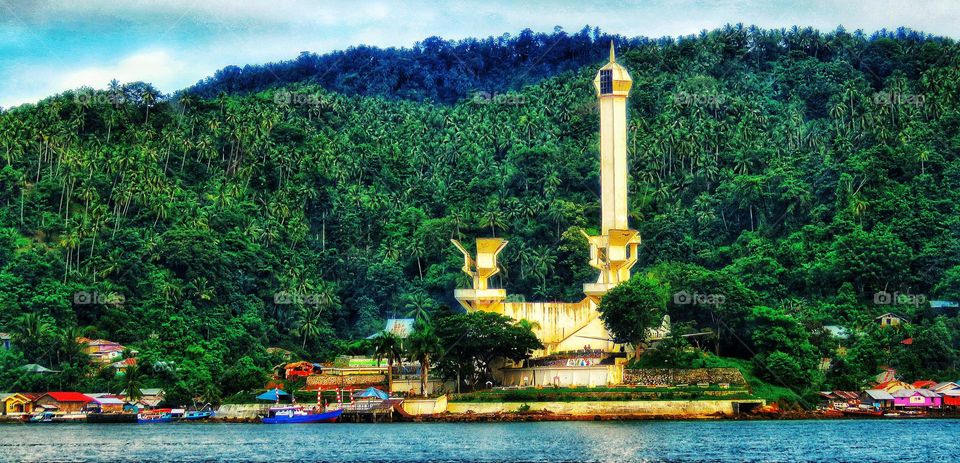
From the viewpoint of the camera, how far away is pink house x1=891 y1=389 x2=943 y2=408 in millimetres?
101125

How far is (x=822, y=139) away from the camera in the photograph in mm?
147000

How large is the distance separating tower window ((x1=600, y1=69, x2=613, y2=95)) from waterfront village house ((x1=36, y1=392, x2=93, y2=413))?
3844 centimetres

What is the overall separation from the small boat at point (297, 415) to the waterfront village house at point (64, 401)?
1251 cm

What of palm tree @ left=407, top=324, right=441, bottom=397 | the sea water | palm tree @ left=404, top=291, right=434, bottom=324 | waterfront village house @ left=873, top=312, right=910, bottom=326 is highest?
palm tree @ left=404, top=291, right=434, bottom=324

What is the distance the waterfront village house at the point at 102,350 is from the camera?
373 feet

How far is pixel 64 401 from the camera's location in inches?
4163

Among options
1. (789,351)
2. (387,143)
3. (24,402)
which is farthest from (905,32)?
(24,402)

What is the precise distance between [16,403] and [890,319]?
57.0 m

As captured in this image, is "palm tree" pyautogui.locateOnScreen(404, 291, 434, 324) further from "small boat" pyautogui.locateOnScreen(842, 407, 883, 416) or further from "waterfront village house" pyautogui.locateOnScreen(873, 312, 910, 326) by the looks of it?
"small boat" pyautogui.locateOnScreen(842, 407, 883, 416)

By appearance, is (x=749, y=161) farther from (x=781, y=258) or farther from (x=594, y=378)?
(x=594, y=378)

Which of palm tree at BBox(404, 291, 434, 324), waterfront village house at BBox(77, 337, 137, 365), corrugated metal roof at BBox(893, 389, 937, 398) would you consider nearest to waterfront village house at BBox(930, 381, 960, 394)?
corrugated metal roof at BBox(893, 389, 937, 398)

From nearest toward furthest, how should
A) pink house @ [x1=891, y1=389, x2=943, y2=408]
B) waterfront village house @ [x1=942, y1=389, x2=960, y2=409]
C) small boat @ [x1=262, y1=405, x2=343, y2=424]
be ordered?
small boat @ [x1=262, y1=405, x2=343, y2=424] → pink house @ [x1=891, y1=389, x2=943, y2=408] → waterfront village house @ [x1=942, y1=389, x2=960, y2=409]

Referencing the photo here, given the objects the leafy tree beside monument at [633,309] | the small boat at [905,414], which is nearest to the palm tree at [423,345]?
the leafy tree beside monument at [633,309]

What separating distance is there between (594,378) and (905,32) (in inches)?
3433
